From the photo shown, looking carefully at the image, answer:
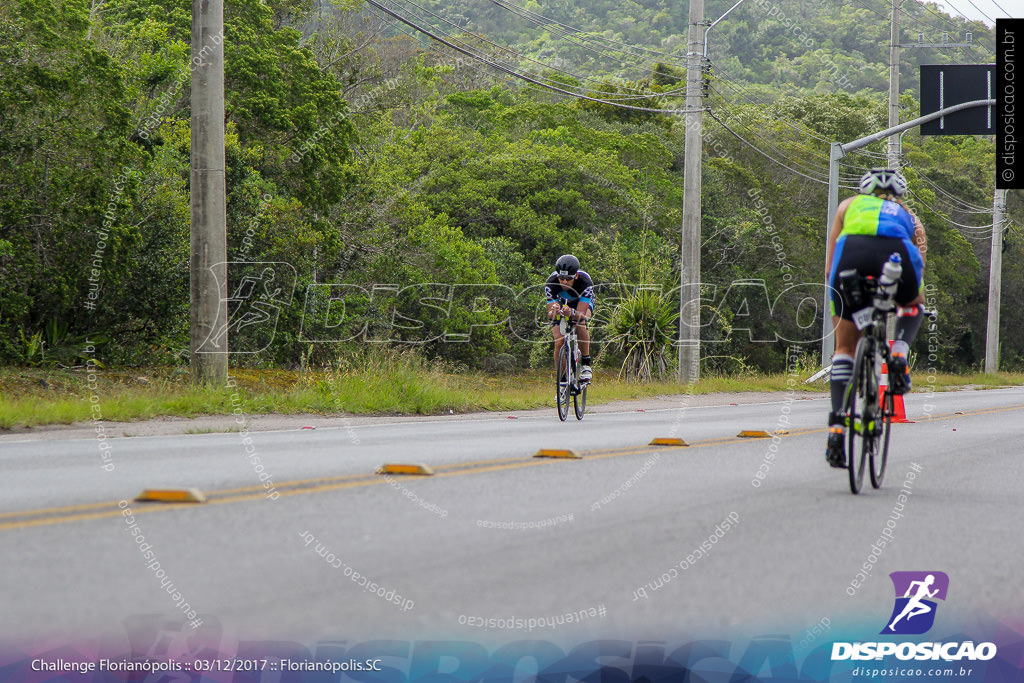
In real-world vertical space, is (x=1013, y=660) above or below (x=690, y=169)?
below

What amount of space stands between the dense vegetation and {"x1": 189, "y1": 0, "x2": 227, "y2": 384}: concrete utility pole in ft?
13.6

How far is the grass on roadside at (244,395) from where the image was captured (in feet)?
46.0

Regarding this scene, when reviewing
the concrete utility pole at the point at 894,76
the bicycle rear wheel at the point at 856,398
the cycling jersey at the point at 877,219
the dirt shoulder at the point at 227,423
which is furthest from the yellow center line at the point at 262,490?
the concrete utility pole at the point at 894,76

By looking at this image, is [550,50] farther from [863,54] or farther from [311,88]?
[311,88]

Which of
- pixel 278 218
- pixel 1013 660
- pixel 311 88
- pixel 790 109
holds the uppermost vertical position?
pixel 790 109

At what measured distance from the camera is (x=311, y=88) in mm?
28562

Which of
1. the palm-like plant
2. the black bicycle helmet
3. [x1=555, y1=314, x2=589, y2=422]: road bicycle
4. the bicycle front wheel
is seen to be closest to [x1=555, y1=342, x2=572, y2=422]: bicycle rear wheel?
[x1=555, y1=314, x2=589, y2=422]: road bicycle

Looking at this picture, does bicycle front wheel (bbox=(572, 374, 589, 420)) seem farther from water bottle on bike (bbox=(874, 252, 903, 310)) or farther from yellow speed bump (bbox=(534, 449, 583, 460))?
water bottle on bike (bbox=(874, 252, 903, 310))

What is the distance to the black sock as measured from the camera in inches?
291

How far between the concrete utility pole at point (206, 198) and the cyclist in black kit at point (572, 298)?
500 centimetres

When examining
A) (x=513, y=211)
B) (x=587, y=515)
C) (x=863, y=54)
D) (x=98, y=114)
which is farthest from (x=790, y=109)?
(x=587, y=515)

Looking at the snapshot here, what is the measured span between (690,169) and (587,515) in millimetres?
21206

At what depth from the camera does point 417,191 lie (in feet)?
119

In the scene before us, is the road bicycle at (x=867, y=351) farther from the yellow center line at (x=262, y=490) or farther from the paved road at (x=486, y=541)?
the yellow center line at (x=262, y=490)
